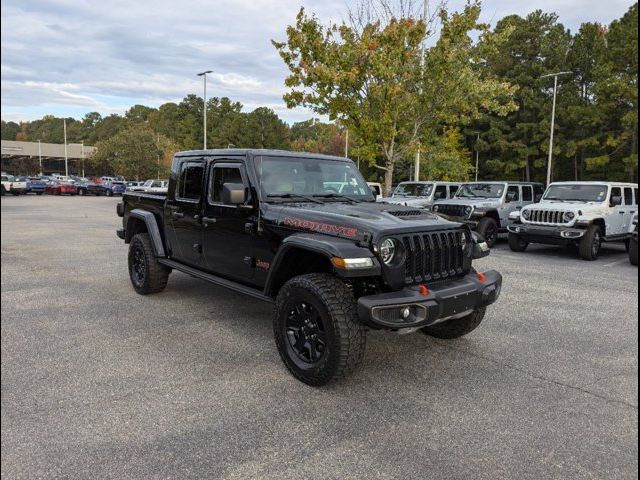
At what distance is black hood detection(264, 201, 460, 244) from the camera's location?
12.8ft

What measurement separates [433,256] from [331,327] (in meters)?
1.04

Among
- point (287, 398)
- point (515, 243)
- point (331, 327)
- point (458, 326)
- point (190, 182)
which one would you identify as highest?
point (190, 182)

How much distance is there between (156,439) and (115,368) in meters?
1.28

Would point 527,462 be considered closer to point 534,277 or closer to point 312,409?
point 312,409

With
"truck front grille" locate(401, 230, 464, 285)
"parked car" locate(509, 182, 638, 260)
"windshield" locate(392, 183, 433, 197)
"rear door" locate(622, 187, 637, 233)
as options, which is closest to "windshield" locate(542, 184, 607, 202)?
"parked car" locate(509, 182, 638, 260)

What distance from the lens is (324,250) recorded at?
378 cm

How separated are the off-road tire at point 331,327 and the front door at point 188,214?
193 cm

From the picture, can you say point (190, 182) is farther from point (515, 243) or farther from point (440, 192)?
point (440, 192)

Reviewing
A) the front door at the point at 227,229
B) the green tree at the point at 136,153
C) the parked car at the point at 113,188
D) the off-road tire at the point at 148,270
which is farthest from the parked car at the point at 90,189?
the front door at the point at 227,229

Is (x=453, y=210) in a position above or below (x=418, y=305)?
above

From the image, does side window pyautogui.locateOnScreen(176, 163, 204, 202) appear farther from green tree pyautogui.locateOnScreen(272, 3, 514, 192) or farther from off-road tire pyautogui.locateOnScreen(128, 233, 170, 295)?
green tree pyautogui.locateOnScreen(272, 3, 514, 192)

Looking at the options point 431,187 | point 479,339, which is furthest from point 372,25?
point 479,339

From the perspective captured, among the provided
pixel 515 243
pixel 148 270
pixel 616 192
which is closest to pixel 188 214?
pixel 148 270

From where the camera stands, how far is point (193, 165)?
5.79 metres
